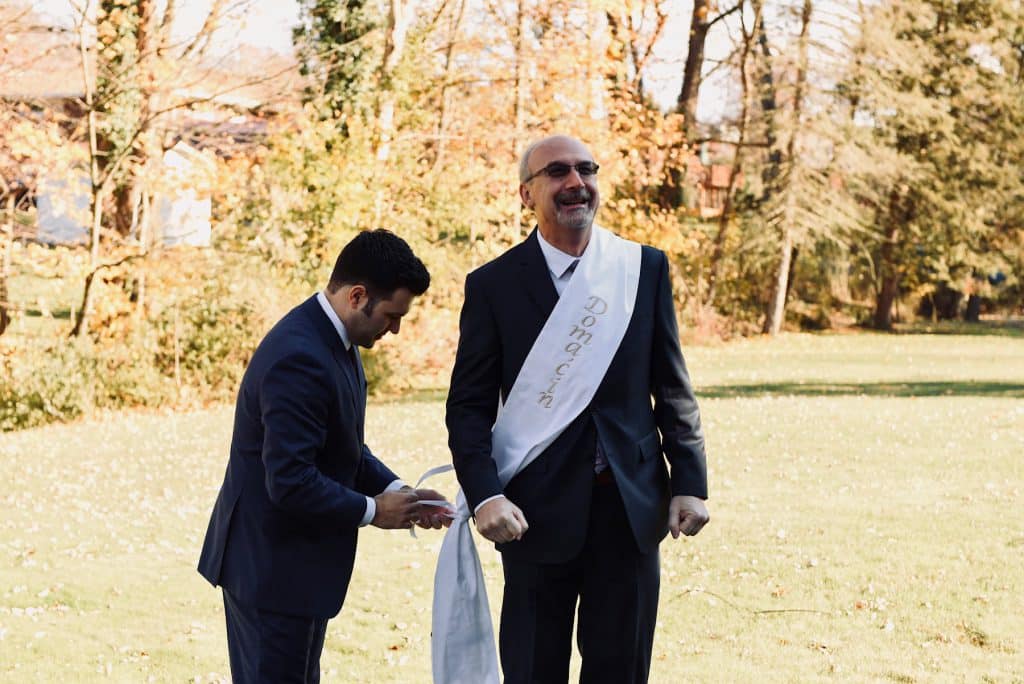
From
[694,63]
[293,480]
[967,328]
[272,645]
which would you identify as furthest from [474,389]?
[967,328]

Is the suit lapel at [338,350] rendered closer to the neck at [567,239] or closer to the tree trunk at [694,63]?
the neck at [567,239]

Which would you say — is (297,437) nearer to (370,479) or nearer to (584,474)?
(370,479)

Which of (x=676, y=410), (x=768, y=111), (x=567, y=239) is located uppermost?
(x=768, y=111)

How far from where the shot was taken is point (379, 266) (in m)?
3.13

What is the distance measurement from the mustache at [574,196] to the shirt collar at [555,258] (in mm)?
155

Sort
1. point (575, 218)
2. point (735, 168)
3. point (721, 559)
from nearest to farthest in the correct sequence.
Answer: point (575, 218)
point (721, 559)
point (735, 168)

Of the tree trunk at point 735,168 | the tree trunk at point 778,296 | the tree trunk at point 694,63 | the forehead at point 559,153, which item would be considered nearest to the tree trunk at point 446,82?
the tree trunk at point 694,63

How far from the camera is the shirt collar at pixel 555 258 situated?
3.47 m

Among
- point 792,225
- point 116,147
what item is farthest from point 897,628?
point 792,225

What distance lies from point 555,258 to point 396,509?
85cm

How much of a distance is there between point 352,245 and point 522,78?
63.6 ft

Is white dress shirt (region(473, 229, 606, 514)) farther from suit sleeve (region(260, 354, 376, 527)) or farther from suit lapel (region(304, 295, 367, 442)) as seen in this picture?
suit sleeve (region(260, 354, 376, 527))

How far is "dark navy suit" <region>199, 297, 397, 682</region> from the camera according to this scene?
9.87 feet

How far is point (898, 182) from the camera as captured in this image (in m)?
32.5
